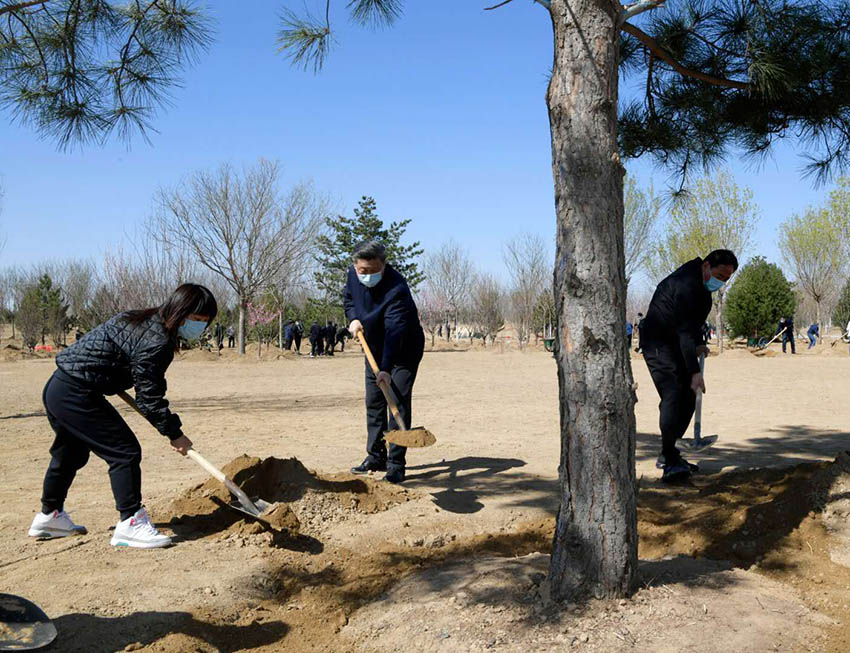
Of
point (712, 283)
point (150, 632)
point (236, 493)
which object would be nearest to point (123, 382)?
point (236, 493)

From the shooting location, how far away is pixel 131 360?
3695mm

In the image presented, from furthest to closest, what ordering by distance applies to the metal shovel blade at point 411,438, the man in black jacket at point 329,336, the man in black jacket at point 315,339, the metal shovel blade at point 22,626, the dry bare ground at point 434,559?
the man in black jacket at point 329,336
the man in black jacket at point 315,339
the metal shovel blade at point 411,438
the dry bare ground at point 434,559
the metal shovel blade at point 22,626

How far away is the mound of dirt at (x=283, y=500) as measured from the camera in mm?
4078

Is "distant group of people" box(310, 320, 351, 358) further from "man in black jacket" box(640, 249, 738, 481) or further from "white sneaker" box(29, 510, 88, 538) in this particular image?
"white sneaker" box(29, 510, 88, 538)

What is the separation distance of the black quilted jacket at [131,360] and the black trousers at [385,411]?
1833mm

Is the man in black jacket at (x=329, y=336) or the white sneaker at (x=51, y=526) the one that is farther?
the man in black jacket at (x=329, y=336)

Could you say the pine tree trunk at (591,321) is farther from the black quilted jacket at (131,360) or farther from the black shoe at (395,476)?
the black shoe at (395,476)

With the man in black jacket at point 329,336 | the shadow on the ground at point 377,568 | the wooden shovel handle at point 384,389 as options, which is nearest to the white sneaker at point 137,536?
the shadow on the ground at point 377,568

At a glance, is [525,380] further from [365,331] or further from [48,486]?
[48,486]

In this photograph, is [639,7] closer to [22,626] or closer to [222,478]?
[222,478]

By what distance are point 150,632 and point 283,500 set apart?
61.7 inches

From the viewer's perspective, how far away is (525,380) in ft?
52.2

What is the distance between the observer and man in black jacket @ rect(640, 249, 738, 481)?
5.15 metres

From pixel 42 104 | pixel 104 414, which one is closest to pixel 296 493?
pixel 104 414
